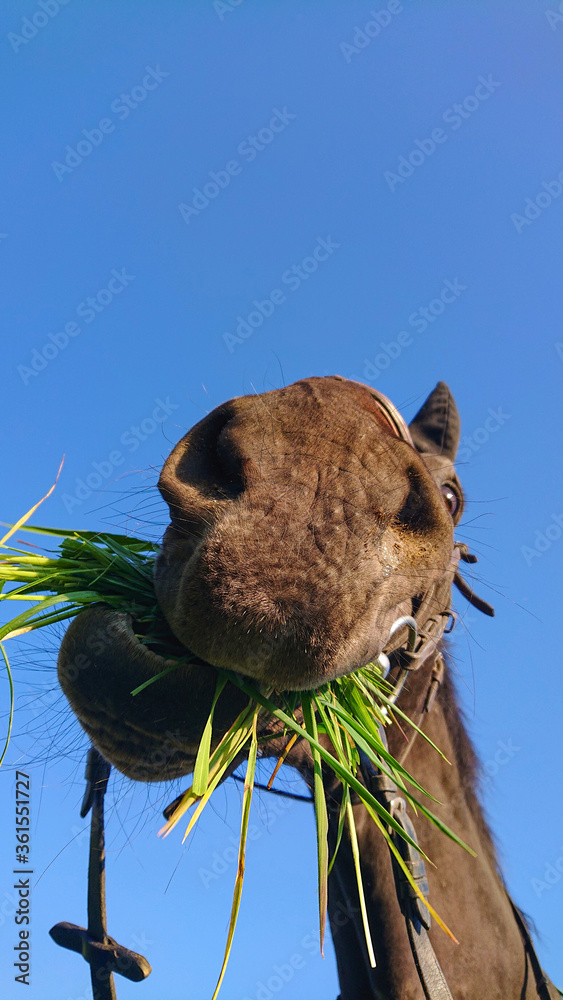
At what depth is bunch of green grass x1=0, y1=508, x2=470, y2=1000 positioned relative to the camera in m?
1.74

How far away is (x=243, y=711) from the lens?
5.99 feet

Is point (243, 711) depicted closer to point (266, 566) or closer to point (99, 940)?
point (266, 566)

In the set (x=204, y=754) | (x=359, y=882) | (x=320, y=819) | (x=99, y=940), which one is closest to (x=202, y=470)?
(x=204, y=754)

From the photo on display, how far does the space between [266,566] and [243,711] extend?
472 mm

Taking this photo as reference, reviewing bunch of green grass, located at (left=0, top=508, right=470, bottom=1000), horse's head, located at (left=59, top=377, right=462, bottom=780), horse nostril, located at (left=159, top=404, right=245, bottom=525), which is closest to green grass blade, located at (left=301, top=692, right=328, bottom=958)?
bunch of green grass, located at (left=0, top=508, right=470, bottom=1000)

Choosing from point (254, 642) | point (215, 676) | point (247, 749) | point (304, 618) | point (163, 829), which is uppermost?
point (304, 618)

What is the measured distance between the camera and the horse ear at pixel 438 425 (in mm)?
3633

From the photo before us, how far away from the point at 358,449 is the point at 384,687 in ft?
3.15

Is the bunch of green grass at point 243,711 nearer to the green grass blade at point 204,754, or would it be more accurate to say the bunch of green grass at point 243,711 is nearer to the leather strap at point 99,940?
the green grass blade at point 204,754

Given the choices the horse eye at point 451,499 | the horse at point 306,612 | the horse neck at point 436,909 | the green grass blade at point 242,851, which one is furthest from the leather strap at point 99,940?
the horse eye at point 451,499

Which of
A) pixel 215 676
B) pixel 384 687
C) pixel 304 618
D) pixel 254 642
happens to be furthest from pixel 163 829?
pixel 384 687

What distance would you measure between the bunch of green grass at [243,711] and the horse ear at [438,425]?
1.65 meters

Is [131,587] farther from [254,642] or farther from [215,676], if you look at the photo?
[254,642]

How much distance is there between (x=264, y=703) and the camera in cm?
180
